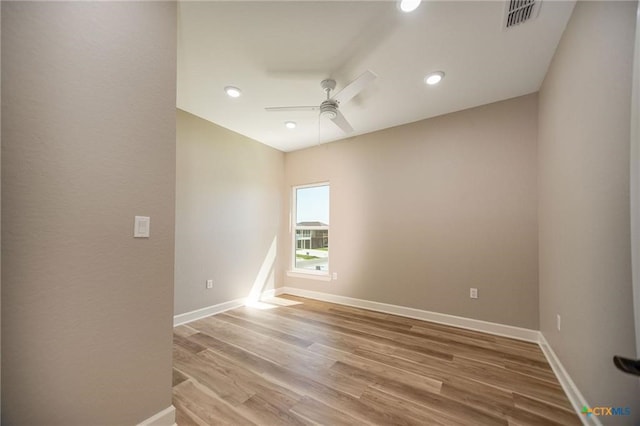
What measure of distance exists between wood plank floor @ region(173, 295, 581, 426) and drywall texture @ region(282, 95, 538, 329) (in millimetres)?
468

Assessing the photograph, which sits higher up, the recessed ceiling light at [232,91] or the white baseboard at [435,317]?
the recessed ceiling light at [232,91]

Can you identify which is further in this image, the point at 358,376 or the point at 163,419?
the point at 358,376

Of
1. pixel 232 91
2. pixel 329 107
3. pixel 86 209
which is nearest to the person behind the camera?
pixel 86 209

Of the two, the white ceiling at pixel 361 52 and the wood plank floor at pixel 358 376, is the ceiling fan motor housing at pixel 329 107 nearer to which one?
the white ceiling at pixel 361 52

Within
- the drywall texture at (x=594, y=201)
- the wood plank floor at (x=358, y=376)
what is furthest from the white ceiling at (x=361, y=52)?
the wood plank floor at (x=358, y=376)

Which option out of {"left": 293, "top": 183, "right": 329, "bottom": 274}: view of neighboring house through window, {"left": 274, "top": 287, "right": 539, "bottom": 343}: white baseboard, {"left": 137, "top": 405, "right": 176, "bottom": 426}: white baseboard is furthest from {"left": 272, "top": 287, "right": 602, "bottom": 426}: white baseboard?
{"left": 137, "top": 405, "right": 176, "bottom": 426}: white baseboard

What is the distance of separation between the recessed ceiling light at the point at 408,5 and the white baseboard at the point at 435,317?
3.17 m

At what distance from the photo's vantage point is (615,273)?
1.21m

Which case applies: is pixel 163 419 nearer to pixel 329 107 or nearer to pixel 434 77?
pixel 329 107

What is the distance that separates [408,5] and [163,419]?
2962 mm

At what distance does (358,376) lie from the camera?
1918 mm

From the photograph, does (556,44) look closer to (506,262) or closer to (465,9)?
(465,9)

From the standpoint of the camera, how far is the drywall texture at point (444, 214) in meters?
2.63

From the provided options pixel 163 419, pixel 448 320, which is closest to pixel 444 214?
pixel 448 320
